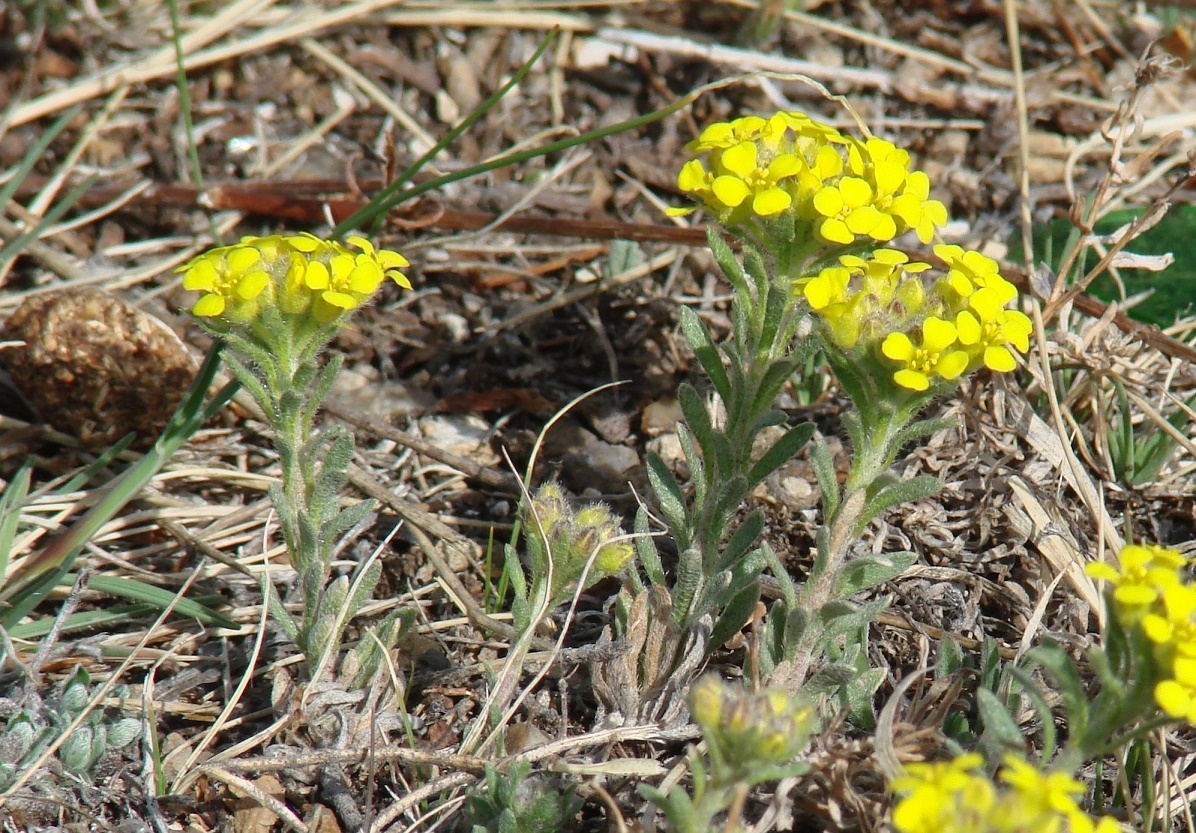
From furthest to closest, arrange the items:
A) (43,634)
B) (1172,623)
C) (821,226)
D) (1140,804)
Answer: (43,634)
(1140,804)
(821,226)
(1172,623)

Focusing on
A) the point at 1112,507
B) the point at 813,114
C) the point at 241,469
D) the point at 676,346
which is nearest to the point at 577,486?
the point at 676,346

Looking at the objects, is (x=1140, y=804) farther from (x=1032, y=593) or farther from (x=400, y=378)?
(x=400, y=378)

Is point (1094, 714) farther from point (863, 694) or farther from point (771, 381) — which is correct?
point (771, 381)

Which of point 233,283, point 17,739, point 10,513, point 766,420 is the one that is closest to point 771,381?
point 766,420

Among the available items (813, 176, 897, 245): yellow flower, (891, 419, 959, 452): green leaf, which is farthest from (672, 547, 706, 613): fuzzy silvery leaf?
(813, 176, 897, 245): yellow flower

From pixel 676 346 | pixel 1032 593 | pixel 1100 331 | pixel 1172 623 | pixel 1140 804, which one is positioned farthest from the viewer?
pixel 676 346

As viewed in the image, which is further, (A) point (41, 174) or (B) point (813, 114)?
(B) point (813, 114)

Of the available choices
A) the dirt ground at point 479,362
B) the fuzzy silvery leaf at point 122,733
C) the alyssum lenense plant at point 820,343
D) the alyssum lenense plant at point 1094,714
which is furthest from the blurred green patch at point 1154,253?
the fuzzy silvery leaf at point 122,733
